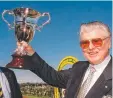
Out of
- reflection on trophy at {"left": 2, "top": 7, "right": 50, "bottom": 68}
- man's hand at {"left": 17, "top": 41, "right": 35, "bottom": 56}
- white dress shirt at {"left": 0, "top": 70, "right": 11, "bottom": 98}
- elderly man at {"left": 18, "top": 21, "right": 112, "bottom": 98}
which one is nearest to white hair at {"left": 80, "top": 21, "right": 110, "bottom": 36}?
elderly man at {"left": 18, "top": 21, "right": 112, "bottom": 98}

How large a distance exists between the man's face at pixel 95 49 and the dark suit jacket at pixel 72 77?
12cm

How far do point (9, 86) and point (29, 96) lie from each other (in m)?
2.12

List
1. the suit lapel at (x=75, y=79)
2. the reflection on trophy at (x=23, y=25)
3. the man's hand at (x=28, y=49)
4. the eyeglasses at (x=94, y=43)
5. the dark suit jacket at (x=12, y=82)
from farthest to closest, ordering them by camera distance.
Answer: the reflection on trophy at (x=23, y=25) → the dark suit jacket at (x=12, y=82) → the man's hand at (x=28, y=49) → the suit lapel at (x=75, y=79) → the eyeglasses at (x=94, y=43)

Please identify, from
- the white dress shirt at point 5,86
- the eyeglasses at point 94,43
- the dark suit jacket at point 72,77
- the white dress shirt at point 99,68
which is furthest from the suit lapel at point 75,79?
the white dress shirt at point 5,86

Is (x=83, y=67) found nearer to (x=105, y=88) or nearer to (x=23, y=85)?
(x=105, y=88)

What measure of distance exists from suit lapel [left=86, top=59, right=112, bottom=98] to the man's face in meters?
0.10

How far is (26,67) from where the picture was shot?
2799 mm

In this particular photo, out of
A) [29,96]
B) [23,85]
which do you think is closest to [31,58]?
[23,85]

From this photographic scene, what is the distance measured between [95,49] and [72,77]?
1.23ft

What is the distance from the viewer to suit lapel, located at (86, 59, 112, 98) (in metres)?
2.38

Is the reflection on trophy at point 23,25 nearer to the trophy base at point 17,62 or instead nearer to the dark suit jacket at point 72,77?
the trophy base at point 17,62

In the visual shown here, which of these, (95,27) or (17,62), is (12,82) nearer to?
(17,62)

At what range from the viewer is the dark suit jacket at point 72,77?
239 cm

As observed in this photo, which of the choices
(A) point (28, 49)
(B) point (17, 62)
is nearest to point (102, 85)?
(A) point (28, 49)
